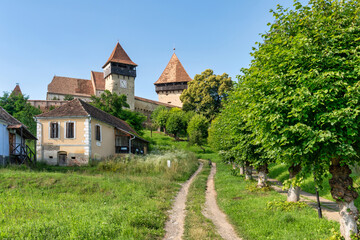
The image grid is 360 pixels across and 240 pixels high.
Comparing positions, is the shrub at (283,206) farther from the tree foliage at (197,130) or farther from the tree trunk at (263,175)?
the tree foliage at (197,130)

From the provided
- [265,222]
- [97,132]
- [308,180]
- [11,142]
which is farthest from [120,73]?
[265,222]

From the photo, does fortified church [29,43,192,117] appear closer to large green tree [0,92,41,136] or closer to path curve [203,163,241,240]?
large green tree [0,92,41,136]

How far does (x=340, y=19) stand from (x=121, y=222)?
7973 millimetres

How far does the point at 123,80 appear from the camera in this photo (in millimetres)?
61312

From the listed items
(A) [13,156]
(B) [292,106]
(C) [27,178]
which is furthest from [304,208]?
(A) [13,156]

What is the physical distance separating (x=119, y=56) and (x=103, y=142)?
38.7 m

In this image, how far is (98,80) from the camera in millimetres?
65688

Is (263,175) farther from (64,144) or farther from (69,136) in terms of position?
(64,144)

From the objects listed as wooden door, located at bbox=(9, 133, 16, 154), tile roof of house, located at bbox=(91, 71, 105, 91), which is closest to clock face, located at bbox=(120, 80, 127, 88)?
tile roof of house, located at bbox=(91, 71, 105, 91)

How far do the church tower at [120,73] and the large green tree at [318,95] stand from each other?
5428 centimetres

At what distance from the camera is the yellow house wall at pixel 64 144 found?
2347cm

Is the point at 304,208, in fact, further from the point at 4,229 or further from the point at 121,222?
the point at 4,229

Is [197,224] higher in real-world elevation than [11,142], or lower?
lower

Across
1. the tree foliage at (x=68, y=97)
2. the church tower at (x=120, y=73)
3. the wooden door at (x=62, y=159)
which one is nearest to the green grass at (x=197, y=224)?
the wooden door at (x=62, y=159)
